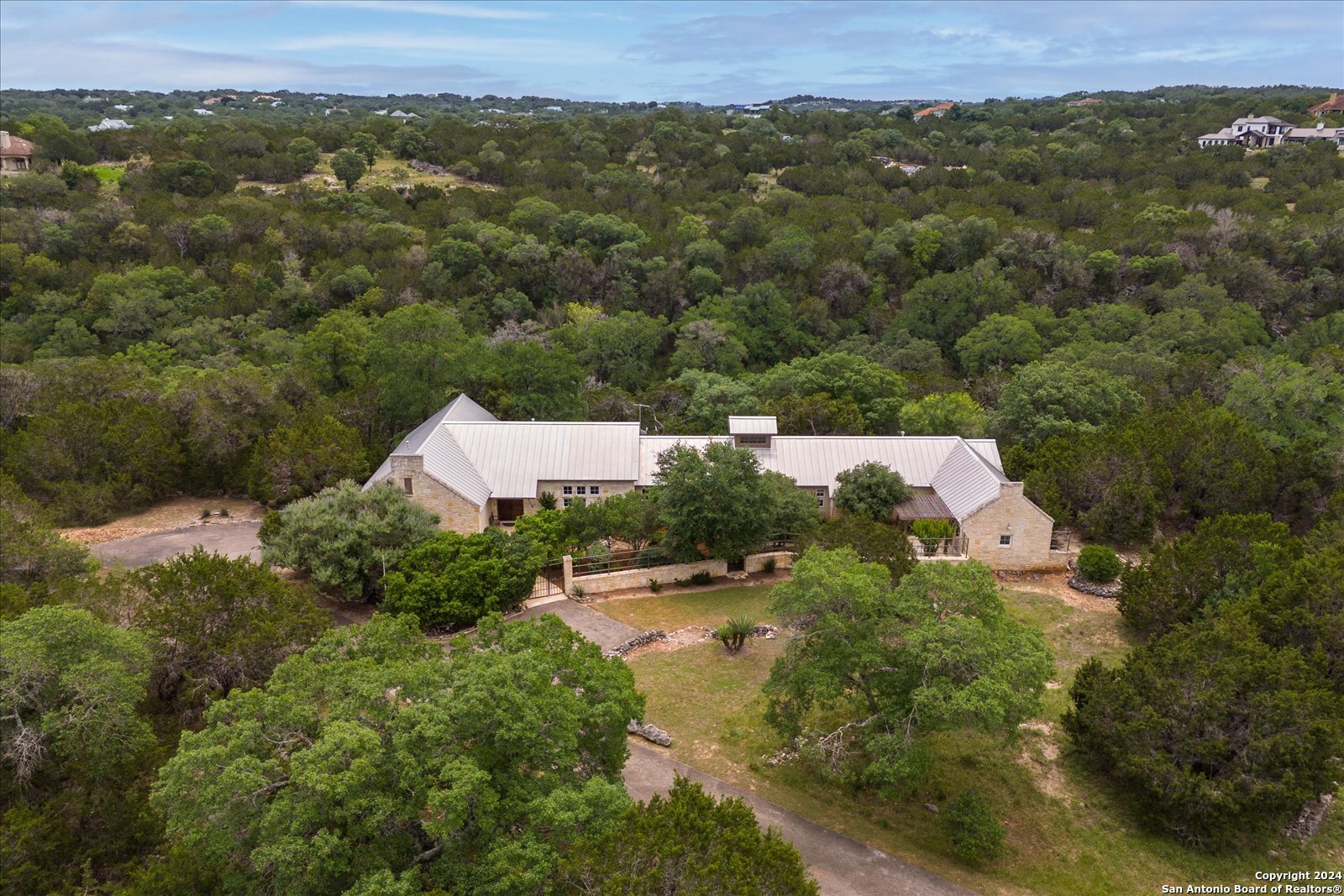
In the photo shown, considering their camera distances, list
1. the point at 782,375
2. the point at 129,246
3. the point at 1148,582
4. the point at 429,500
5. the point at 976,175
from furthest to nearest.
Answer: the point at 976,175, the point at 129,246, the point at 782,375, the point at 429,500, the point at 1148,582

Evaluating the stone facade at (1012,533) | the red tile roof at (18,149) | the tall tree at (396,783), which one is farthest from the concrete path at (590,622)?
the red tile roof at (18,149)

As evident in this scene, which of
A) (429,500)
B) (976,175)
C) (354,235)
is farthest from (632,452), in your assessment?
(976,175)

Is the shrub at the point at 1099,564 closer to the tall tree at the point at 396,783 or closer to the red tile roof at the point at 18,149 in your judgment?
the tall tree at the point at 396,783

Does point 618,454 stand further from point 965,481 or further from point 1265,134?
point 1265,134

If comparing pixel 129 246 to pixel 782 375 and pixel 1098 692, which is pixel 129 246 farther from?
pixel 1098 692

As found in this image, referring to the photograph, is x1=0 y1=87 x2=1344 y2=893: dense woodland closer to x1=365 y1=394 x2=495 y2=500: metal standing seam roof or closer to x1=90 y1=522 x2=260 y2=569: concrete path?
x1=365 y1=394 x2=495 y2=500: metal standing seam roof

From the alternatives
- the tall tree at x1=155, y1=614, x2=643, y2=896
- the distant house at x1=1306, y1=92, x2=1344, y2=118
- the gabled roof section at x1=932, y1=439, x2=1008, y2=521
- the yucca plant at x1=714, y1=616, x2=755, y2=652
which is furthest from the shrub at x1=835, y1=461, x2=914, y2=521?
the distant house at x1=1306, y1=92, x2=1344, y2=118

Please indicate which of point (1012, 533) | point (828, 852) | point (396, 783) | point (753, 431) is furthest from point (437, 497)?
point (1012, 533)
